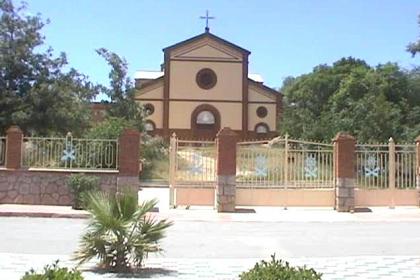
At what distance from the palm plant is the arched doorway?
49.9 metres

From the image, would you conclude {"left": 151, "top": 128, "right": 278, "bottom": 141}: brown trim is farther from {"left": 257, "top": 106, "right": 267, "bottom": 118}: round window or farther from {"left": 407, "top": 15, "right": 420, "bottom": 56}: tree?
{"left": 407, "top": 15, "right": 420, "bottom": 56}: tree

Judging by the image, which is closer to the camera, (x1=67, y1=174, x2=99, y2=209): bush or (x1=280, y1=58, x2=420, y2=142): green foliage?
(x1=67, y1=174, x2=99, y2=209): bush

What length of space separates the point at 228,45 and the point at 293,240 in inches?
1815

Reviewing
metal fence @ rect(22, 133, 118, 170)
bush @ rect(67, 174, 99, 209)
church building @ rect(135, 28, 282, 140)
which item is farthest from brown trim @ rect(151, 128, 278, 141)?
bush @ rect(67, 174, 99, 209)

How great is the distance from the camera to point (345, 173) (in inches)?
837

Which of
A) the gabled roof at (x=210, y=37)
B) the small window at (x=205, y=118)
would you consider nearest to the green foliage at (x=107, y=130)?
the gabled roof at (x=210, y=37)

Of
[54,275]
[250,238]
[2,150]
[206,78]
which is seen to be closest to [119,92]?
[206,78]

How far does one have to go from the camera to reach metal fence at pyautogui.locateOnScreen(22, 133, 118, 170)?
21.2 m

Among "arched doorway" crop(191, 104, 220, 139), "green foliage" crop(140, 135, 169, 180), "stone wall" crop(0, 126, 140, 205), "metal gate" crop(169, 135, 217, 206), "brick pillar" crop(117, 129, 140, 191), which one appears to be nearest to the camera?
"brick pillar" crop(117, 129, 140, 191)

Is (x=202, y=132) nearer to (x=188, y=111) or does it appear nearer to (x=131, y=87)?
(x=188, y=111)

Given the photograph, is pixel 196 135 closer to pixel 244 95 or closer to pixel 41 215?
pixel 244 95

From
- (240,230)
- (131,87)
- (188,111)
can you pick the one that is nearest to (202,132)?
(188,111)

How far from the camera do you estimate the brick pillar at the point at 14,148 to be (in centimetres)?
2117

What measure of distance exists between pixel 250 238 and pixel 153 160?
944 inches
